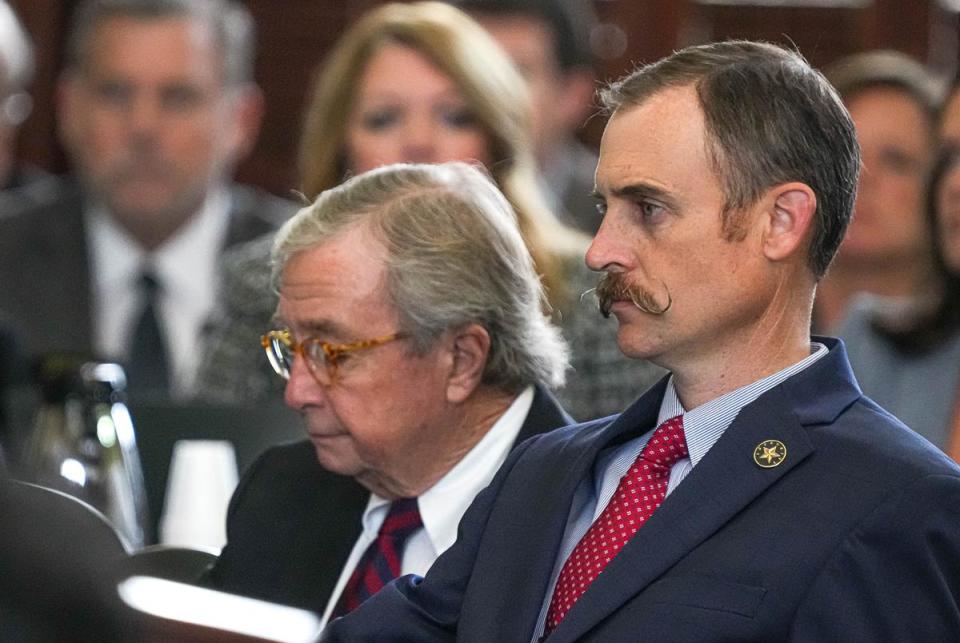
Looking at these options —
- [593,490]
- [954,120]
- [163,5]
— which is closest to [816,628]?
[593,490]

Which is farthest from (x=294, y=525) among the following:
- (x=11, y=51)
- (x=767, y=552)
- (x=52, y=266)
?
(x=11, y=51)

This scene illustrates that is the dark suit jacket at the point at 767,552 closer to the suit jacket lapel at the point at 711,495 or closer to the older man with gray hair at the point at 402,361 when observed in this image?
the suit jacket lapel at the point at 711,495

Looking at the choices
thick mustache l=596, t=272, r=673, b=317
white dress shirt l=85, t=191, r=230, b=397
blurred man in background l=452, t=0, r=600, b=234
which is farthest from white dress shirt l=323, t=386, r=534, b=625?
blurred man in background l=452, t=0, r=600, b=234

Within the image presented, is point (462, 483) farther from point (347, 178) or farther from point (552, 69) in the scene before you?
point (552, 69)

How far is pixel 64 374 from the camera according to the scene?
2.82m

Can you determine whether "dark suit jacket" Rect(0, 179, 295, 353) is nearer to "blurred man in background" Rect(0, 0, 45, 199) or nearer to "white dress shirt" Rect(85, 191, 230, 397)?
"white dress shirt" Rect(85, 191, 230, 397)

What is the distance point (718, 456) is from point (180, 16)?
3.20m

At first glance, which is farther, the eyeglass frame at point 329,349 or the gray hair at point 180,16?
the gray hair at point 180,16

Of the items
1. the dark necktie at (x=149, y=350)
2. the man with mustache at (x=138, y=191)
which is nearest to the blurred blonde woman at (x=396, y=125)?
the dark necktie at (x=149, y=350)

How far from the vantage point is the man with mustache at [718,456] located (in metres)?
1.64

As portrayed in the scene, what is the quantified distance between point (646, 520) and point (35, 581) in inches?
47.1

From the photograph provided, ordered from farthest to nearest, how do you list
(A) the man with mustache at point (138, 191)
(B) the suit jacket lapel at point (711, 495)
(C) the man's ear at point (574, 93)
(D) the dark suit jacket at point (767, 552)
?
(C) the man's ear at point (574, 93) → (A) the man with mustache at point (138, 191) → (B) the suit jacket lapel at point (711, 495) → (D) the dark suit jacket at point (767, 552)

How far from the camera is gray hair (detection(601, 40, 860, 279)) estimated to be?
1.85 metres

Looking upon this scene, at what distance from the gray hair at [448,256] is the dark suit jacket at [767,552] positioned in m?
0.41
